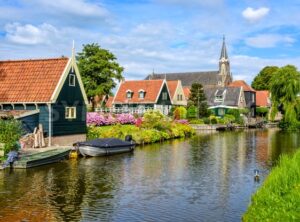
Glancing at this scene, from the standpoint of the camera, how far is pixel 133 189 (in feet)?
68.3

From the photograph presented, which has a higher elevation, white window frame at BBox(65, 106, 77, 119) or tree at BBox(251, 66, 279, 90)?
tree at BBox(251, 66, 279, 90)

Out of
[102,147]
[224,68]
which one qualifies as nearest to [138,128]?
[102,147]

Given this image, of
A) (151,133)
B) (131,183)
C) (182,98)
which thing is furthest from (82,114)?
(182,98)

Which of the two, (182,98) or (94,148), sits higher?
(182,98)

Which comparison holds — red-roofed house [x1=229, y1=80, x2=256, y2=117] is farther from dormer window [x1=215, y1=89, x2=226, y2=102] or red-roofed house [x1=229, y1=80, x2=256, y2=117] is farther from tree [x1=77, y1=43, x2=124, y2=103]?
tree [x1=77, y1=43, x2=124, y2=103]

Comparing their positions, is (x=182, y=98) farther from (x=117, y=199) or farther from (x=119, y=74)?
(x=117, y=199)

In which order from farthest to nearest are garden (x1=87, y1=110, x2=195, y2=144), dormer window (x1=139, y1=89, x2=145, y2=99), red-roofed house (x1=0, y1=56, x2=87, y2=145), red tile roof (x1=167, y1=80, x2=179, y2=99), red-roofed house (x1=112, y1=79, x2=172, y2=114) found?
red tile roof (x1=167, y1=80, x2=179, y2=99) → dormer window (x1=139, y1=89, x2=145, y2=99) → red-roofed house (x1=112, y1=79, x2=172, y2=114) → garden (x1=87, y1=110, x2=195, y2=144) → red-roofed house (x1=0, y1=56, x2=87, y2=145)

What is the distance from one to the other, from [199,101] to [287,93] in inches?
694

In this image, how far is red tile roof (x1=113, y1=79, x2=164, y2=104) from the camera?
250 ft

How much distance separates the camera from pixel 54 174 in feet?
80.5

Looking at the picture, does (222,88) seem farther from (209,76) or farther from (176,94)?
(209,76)

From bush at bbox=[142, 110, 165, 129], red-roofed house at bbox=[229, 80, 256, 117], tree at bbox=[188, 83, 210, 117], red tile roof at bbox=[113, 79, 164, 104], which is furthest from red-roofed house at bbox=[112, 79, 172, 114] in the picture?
red-roofed house at bbox=[229, 80, 256, 117]

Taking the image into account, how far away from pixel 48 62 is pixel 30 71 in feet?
5.88

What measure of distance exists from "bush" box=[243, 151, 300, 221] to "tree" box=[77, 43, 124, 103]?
5265cm
